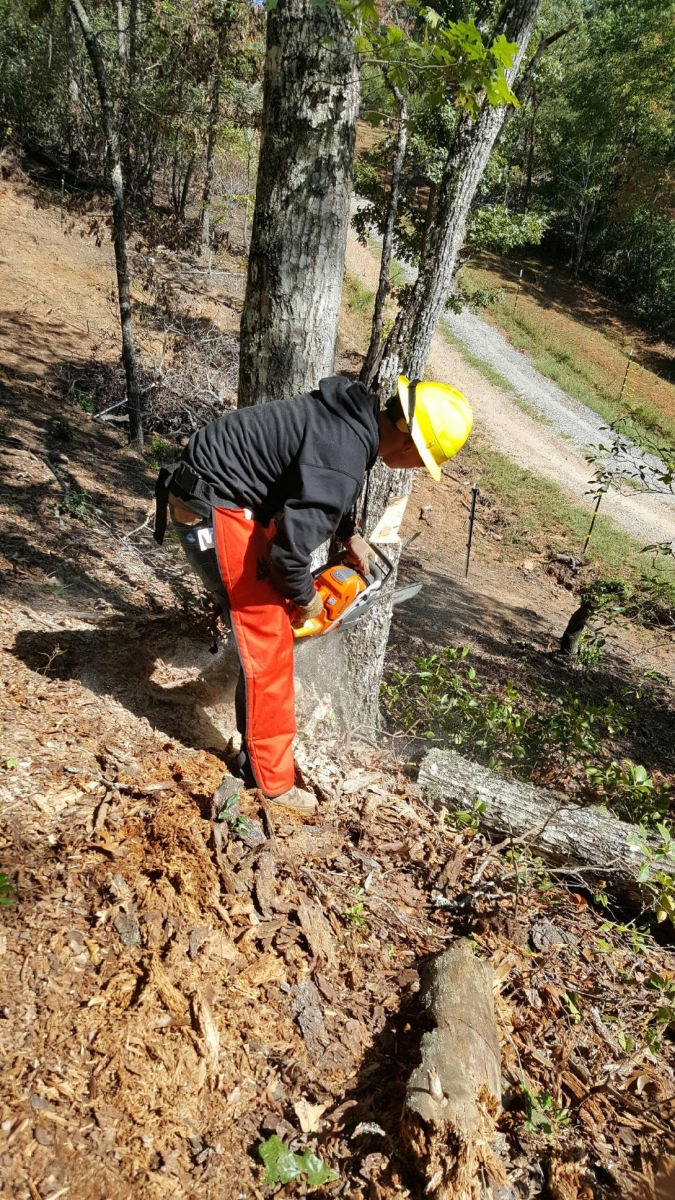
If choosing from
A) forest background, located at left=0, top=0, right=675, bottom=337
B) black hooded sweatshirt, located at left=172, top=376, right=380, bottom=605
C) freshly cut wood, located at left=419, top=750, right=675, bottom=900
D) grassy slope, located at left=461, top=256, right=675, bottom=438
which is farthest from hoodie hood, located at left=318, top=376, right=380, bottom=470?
grassy slope, located at left=461, top=256, right=675, bottom=438

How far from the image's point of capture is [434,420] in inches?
110

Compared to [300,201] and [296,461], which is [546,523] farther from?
[296,461]

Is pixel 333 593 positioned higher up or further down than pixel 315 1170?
higher up

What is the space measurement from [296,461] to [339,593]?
77 centimetres

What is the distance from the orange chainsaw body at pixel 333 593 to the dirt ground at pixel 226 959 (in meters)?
0.76

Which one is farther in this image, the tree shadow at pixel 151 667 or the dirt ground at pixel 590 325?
the dirt ground at pixel 590 325

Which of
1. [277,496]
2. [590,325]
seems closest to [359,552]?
[277,496]

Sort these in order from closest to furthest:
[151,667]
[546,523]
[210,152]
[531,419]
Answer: [151,667]
[546,523]
[210,152]
[531,419]

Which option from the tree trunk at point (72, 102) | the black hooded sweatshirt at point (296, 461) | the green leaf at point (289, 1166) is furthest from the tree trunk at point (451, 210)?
the tree trunk at point (72, 102)

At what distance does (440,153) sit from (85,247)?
7678 mm

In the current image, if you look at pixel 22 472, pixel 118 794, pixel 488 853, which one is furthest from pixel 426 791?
pixel 22 472

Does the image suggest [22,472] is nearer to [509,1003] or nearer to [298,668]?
[298,668]

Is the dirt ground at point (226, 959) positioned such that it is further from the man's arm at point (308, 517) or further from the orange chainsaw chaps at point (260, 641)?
the man's arm at point (308, 517)

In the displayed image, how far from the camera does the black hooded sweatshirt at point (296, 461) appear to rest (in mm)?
2670
